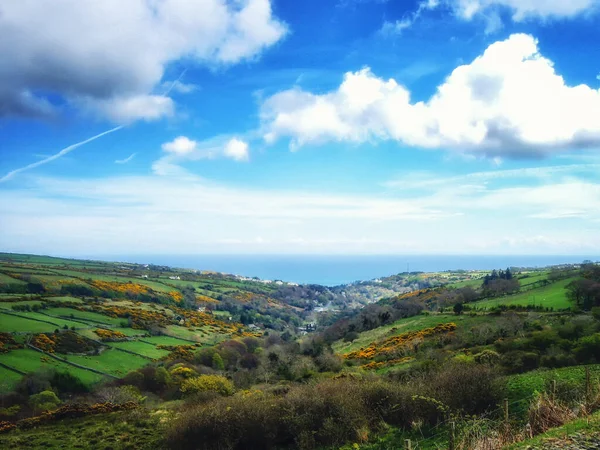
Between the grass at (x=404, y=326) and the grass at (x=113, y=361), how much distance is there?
103ft

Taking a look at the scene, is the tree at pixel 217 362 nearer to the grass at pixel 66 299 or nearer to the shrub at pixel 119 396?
the shrub at pixel 119 396

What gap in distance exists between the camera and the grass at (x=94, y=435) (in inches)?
794

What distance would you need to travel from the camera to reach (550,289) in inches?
2489

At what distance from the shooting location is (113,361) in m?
56.1

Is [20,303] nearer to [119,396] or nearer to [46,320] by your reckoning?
[46,320]

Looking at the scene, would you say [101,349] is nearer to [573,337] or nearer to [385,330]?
[385,330]

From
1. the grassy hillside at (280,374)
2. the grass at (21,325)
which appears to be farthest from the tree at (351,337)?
the grass at (21,325)

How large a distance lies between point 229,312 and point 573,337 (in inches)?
4566

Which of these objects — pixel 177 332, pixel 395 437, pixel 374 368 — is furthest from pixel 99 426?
pixel 177 332

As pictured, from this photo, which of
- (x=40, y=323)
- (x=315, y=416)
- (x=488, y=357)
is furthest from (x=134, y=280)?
(x=315, y=416)

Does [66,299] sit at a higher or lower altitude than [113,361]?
higher

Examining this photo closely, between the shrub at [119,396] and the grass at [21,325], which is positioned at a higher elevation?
the grass at [21,325]

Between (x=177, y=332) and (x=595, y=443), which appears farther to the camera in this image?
(x=177, y=332)

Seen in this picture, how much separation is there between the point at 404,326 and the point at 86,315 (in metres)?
62.7
